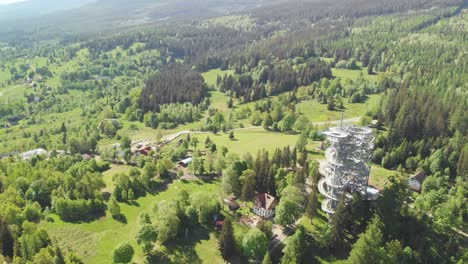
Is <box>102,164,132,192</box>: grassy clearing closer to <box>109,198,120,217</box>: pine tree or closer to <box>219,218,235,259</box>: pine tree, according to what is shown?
<box>109,198,120,217</box>: pine tree

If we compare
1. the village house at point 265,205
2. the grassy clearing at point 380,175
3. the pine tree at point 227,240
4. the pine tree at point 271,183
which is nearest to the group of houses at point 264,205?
the village house at point 265,205

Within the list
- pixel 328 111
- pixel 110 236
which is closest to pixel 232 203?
pixel 110 236

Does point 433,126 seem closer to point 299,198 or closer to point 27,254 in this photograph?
point 299,198

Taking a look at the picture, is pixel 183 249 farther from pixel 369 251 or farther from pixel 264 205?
pixel 369 251

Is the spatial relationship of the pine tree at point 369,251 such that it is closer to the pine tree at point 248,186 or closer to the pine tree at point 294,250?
the pine tree at point 294,250

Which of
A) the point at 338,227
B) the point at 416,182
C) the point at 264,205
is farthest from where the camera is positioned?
the point at 416,182
